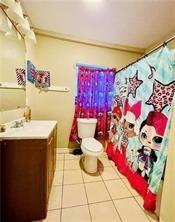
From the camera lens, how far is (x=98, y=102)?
2.74 meters

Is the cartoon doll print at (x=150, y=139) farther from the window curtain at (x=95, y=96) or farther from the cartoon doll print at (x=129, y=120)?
the window curtain at (x=95, y=96)

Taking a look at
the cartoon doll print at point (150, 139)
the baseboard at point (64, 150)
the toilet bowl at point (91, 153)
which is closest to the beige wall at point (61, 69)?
the baseboard at point (64, 150)

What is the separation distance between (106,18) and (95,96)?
130 cm

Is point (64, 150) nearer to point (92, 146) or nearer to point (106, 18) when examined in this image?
point (92, 146)

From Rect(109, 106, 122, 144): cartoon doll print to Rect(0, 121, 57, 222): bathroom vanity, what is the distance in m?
1.50

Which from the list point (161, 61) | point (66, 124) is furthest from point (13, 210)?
point (161, 61)

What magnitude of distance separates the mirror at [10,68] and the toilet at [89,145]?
1099 mm

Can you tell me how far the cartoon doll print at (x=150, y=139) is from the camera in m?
1.41

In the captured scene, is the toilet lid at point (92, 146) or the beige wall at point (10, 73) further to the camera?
the toilet lid at point (92, 146)

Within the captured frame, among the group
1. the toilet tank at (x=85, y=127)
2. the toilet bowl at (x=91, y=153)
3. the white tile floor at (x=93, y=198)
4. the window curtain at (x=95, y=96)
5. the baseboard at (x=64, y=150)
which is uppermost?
the window curtain at (x=95, y=96)

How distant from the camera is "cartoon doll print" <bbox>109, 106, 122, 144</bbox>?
7.92ft

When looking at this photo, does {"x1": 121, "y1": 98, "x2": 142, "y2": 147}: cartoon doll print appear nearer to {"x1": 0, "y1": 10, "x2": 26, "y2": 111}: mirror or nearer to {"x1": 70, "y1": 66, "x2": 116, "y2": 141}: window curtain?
{"x1": 70, "y1": 66, "x2": 116, "y2": 141}: window curtain

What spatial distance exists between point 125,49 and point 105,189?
2616mm

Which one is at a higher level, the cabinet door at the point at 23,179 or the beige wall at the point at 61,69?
the beige wall at the point at 61,69
